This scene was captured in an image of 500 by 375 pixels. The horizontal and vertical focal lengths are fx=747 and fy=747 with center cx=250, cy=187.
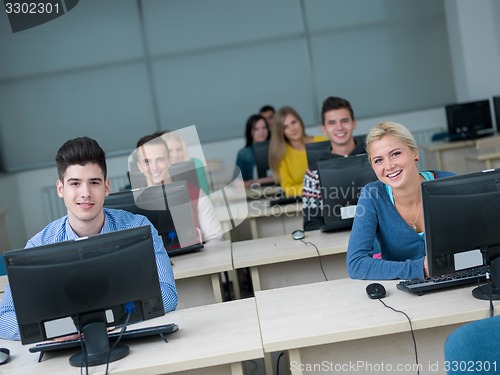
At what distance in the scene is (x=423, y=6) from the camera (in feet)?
27.4

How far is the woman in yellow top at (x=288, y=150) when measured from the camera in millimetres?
5863

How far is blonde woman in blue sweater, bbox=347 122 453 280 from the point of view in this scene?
2.78 meters

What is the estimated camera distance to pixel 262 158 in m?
6.38

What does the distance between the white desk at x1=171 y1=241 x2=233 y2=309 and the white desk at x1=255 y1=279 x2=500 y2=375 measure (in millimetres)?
929

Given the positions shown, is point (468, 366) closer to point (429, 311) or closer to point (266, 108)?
point (429, 311)

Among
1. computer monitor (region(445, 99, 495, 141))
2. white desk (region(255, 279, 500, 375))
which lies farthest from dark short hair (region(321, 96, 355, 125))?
computer monitor (region(445, 99, 495, 141))

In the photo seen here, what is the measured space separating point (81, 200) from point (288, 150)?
11.5ft

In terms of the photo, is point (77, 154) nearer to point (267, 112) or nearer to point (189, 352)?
point (189, 352)

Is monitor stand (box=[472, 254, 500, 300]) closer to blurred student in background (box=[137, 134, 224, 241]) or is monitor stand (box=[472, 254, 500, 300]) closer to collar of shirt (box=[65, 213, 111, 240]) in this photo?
A: collar of shirt (box=[65, 213, 111, 240])

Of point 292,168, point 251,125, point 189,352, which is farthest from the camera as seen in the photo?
point 251,125

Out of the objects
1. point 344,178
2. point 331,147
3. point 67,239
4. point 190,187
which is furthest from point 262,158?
point 67,239

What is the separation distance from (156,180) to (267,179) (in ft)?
8.19

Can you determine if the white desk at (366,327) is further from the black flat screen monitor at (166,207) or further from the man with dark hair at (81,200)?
the black flat screen monitor at (166,207)

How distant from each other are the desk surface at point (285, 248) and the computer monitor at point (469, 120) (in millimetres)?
4265
